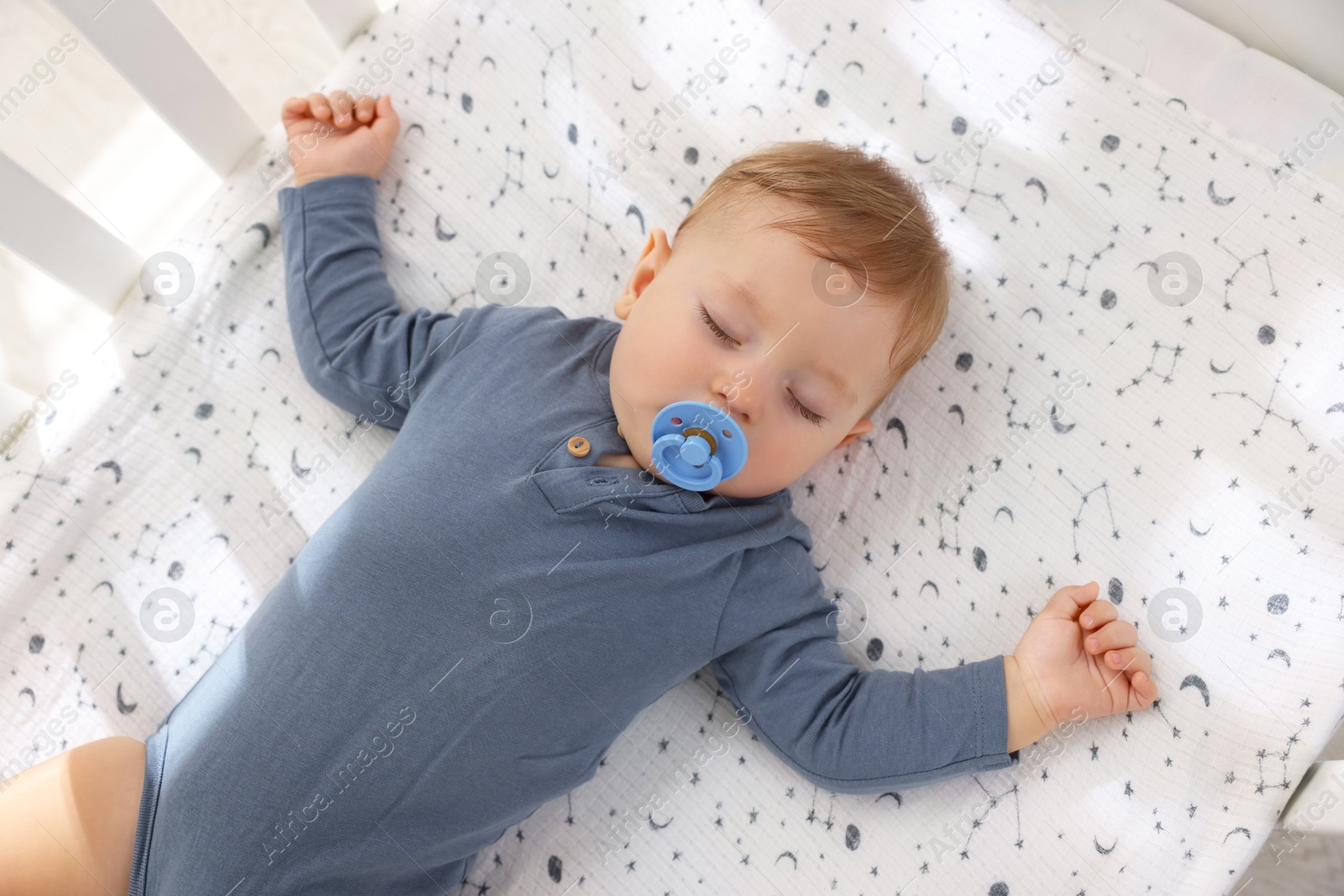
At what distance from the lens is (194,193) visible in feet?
4.74

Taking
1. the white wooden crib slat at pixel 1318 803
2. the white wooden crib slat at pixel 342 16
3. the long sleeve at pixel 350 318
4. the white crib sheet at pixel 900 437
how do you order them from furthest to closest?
the white wooden crib slat at pixel 342 16 → the long sleeve at pixel 350 318 → the white crib sheet at pixel 900 437 → the white wooden crib slat at pixel 1318 803

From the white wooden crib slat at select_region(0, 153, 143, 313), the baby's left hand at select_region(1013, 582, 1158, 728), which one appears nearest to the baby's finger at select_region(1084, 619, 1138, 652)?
the baby's left hand at select_region(1013, 582, 1158, 728)

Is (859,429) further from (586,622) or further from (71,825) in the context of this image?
(71,825)

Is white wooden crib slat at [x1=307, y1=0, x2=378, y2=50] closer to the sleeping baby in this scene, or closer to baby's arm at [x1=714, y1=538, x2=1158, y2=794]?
the sleeping baby

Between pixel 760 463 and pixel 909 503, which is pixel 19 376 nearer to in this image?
pixel 760 463

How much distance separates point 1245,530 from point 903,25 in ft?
2.56

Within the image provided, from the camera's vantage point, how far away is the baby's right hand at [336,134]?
116 centimetres

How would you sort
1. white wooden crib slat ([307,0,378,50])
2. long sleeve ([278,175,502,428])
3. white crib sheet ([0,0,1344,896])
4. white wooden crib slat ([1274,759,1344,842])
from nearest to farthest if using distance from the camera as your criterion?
white wooden crib slat ([1274,759,1344,842]) → white crib sheet ([0,0,1344,896]) → long sleeve ([278,175,502,428]) → white wooden crib slat ([307,0,378,50])

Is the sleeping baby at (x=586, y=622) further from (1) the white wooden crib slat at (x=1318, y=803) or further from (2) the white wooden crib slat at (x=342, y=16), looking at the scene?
(2) the white wooden crib slat at (x=342, y=16)

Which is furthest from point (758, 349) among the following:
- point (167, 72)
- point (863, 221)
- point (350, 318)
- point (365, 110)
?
point (167, 72)

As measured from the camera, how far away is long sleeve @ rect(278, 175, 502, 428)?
109cm

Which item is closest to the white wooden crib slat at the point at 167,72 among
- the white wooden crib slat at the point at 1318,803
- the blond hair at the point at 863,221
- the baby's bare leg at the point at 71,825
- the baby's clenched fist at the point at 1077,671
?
the blond hair at the point at 863,221

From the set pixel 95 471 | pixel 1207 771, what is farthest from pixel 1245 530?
pixel 95 471

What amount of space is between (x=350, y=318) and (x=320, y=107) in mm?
307
